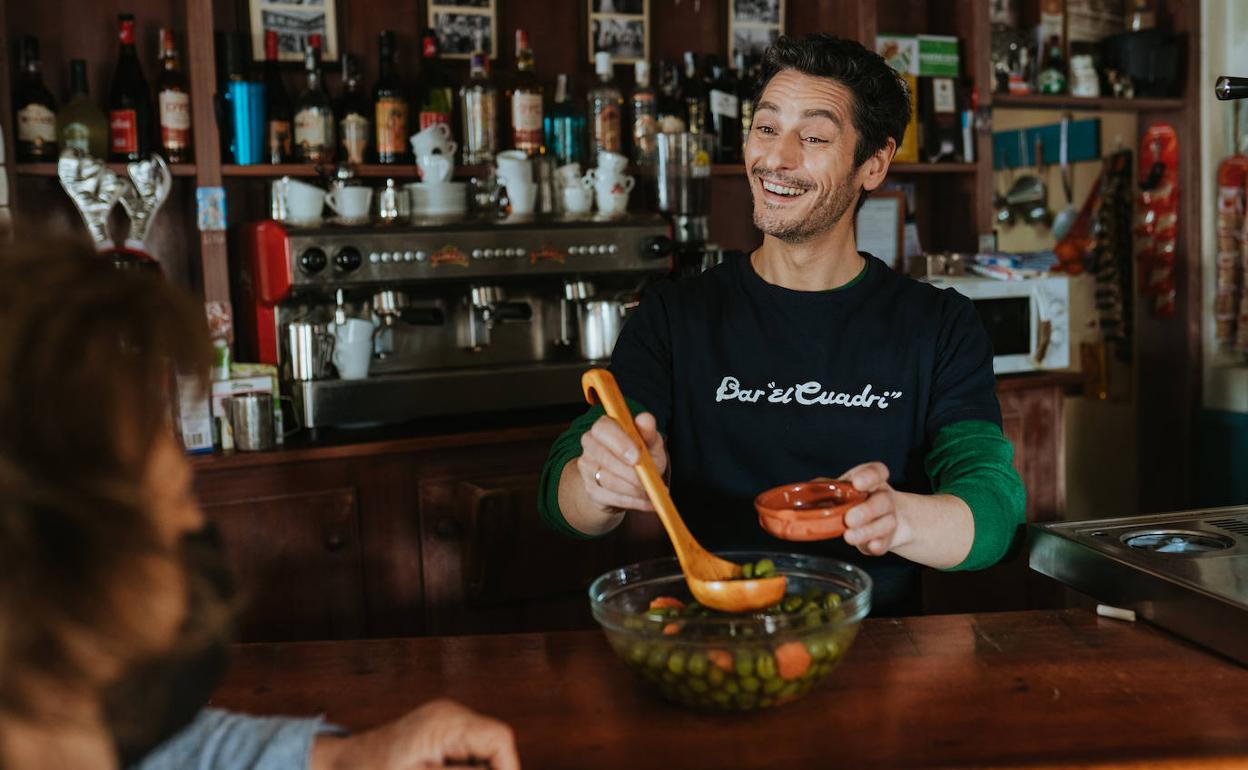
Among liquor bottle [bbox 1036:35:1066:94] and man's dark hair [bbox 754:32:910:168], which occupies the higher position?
liquor bottle [bbox 1036:35:1066:94]

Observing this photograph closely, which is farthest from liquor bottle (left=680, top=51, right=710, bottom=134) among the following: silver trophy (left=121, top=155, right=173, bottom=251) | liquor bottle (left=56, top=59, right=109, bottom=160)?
liquor bottle (left=56, top=59, right=109, bottom=160)

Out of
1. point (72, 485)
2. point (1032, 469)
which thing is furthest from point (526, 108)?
point (72, 485)

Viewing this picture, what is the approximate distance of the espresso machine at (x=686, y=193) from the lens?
130 inches

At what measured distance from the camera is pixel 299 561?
2717mm

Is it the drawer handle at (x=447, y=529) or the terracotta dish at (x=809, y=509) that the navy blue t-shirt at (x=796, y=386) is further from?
the drawer handle at (x=447, y=529)

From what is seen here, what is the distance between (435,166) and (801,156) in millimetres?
1359

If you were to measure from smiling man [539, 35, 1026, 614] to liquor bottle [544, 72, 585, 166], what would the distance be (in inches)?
55.8

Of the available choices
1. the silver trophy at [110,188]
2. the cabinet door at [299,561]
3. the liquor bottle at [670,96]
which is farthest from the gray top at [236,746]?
the liquor bottle at [670,96]

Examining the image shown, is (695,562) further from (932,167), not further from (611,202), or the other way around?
(932,167)

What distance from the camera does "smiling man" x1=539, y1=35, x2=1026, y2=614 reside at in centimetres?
187

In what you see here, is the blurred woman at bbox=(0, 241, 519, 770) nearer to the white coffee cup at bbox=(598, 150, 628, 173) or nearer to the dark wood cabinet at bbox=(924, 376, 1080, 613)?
the white coffee cup at bbox=(598, 150, 628, 173)

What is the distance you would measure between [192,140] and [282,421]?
76 cm

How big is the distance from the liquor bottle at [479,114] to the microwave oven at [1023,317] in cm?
133

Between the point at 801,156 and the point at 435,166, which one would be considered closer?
the point at 801,156
